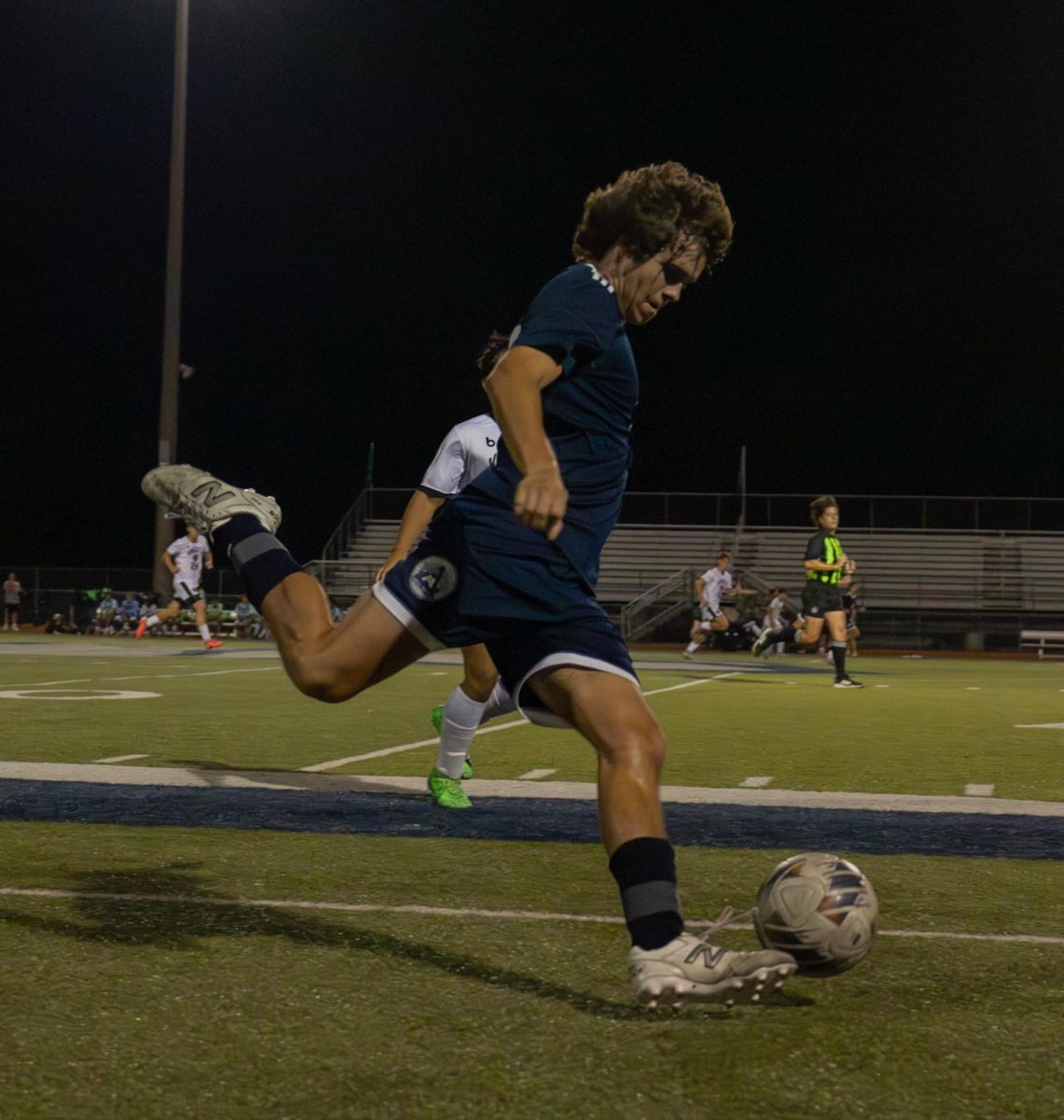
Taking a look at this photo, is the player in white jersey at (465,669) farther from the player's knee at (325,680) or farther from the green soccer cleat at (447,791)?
the player's knee at (325,680)

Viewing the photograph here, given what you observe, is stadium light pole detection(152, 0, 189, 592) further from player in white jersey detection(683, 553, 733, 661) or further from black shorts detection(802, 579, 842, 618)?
black shorts detection(802, 579, 842, 618)

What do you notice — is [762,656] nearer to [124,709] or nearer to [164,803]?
[124,709]

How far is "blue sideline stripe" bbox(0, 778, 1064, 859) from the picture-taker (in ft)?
16.8

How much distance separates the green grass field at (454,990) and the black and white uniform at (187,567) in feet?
50.3

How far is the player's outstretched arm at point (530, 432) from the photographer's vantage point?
299 centimetres

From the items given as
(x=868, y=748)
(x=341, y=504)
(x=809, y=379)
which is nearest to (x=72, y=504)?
(x=341, y=504)

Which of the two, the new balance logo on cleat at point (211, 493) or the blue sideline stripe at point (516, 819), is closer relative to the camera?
the new balance logo on cleat at point (211, 493)

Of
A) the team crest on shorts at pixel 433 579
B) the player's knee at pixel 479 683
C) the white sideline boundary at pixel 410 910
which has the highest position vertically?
the team crest on shorts at pixel 433 579

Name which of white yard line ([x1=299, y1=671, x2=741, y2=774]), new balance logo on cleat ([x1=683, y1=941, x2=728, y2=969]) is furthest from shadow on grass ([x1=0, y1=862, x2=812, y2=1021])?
white yard line ([x1=299, y1=671, x2=741, y2=774])

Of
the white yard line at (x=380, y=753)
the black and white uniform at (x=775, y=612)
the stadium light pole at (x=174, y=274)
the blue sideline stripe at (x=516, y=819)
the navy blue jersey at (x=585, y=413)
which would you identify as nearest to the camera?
the navy blue jersey at (x=585, y=413)

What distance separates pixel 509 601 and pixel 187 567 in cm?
1901

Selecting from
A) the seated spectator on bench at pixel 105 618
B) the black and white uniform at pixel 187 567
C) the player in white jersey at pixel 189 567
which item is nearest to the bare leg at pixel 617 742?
the player in white jersey at pixel 189 567

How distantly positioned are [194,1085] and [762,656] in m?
25.6

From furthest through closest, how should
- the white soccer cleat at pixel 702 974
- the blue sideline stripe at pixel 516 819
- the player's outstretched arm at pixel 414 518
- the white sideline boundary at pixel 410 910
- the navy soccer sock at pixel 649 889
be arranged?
the player's outstretched arm at pixel 414 518
the blue sideline stripe at pixel 516 819
the white sideline boundary at pixel 410 910
the navy soccer sock at pixel 649 889
the white soccer cleat at pixel 702 974
